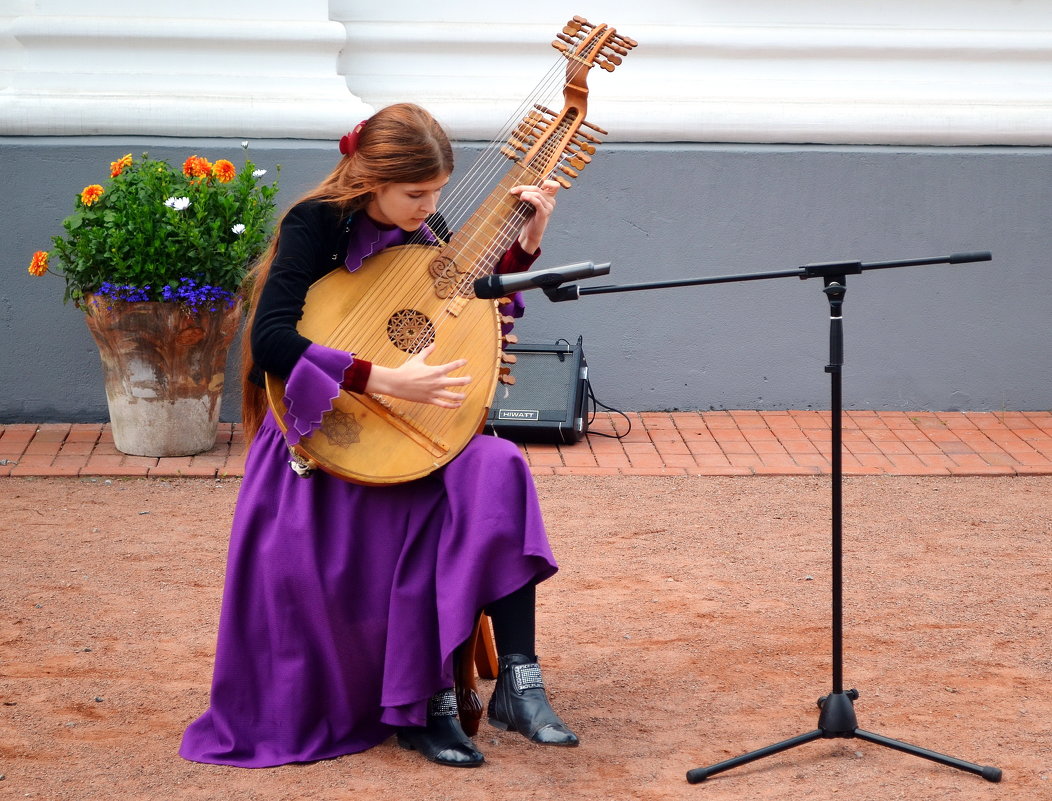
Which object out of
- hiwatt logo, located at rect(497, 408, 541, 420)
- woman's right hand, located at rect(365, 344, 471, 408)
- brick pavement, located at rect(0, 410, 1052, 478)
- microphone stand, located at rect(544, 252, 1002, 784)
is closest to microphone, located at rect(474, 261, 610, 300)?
microphone stand, located at rect(544, 252, 1002, 784)

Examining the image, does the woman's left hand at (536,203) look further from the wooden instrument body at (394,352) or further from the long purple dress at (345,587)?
the long purple dress at (345,587)

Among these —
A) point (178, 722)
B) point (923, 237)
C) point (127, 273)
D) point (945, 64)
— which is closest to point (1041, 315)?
point (923, 237)

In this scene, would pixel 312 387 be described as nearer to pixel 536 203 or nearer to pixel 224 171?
pixel 536 203

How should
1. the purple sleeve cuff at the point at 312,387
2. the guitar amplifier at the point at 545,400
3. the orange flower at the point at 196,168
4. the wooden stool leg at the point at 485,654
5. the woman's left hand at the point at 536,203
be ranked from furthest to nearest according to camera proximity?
1. the guitar amplifier at the point at 545,400
2. the orange flower at the point at 196,168
3. the wooden stool leg at the point at 485,654
4. the woman's left hand at the point at 536,203
5. the purple sleeve cuff at the point at 312,387

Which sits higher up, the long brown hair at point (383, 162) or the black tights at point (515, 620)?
the long brown hair at point (383, 162)

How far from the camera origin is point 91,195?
5.72 m

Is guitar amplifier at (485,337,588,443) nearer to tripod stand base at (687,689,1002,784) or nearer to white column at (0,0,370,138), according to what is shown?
white column at (0,0,370,138)

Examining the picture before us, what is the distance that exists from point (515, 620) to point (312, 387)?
670mm

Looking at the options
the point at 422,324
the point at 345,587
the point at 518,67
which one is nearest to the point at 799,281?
the point at 518,67

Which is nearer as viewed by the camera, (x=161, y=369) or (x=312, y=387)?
(x=312, y=387)

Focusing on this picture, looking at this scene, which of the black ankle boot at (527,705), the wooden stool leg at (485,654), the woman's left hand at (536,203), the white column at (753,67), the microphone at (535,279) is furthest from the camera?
the white column at (753,67)

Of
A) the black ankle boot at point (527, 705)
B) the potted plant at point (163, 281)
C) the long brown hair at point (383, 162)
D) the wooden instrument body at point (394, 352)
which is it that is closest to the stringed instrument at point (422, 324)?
the wooden instrument body at point (394, 352)

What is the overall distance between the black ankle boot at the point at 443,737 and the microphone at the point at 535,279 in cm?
95

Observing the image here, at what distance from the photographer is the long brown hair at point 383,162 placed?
3033 millimetres
